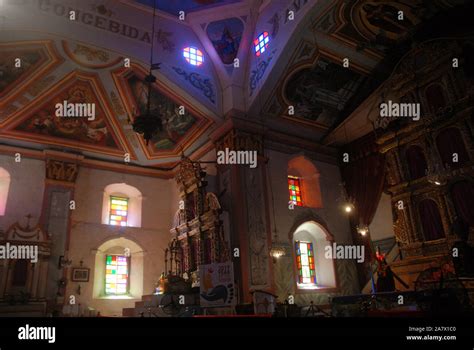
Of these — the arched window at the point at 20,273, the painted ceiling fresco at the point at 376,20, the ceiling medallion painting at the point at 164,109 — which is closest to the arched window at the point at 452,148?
the painted ceiling fresco at the point at 376,20

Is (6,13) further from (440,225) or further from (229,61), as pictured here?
(440,225)

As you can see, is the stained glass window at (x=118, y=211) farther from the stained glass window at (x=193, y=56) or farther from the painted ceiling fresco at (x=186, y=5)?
the painted ceiling fresco at (x=186, y=5)

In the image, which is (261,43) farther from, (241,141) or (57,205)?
(57,205)

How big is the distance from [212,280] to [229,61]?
7.90 m

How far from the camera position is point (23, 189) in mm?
12938

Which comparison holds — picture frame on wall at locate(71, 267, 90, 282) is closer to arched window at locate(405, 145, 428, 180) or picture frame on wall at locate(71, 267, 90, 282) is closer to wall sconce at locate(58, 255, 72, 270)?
wall sconce at locate(58, 255, 72, 270)

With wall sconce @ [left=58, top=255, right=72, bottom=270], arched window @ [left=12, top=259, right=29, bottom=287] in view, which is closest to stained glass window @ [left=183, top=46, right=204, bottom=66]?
wall sconce @ [left=58, top=255, right=72, bottom=270]

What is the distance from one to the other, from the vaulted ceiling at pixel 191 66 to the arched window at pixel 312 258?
383 centimetres

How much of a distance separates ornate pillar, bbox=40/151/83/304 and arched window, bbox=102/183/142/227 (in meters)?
1.62

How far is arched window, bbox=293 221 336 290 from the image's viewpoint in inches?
504

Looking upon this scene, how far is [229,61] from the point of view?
41.3 ft

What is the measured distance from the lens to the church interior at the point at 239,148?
10477mm

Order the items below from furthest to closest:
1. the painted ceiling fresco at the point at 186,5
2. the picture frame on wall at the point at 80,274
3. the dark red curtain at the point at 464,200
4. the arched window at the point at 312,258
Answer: the arched window at the point at 312,258 → the picture frame on wall at the point at 80,274 → the painted ceiling fresco at the point at 186,5 → the dark red curtain at the point at 464,200

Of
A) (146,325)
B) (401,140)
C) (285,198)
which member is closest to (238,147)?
(285,198)
